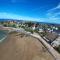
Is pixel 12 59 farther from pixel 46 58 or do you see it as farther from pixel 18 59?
pixel 46 58

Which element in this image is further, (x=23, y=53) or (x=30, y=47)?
(x=30, y=47)

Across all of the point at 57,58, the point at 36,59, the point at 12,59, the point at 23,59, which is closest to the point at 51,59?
the point at 57,58

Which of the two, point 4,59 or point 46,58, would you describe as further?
point 46,58

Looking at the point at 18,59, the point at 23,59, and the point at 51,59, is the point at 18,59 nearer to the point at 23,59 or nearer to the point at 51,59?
the point at 23,59

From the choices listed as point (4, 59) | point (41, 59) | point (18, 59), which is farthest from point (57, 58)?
point (4, 59)

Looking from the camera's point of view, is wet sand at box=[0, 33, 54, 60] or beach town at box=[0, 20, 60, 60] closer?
wet sand at box=[0, 33, 54, 60]

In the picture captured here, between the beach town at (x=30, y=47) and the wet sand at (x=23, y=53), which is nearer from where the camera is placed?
the wet sand at (x=23, y=53)

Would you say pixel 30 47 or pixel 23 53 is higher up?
pixel 23 53

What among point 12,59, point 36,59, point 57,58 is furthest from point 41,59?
point 12,59
